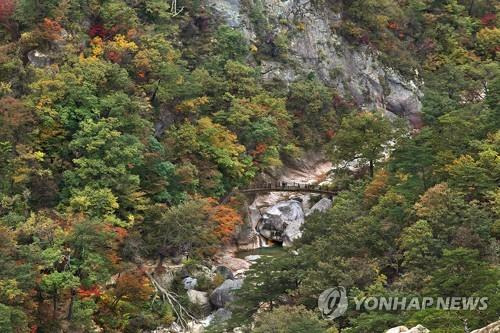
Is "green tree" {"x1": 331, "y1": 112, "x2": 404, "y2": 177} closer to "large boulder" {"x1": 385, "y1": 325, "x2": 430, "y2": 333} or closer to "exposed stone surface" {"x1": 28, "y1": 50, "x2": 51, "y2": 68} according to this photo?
"exposed stone surface" {"x1": 28, "y1": 50, "x2": 51, "y2": 68}

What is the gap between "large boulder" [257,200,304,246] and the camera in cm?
4131

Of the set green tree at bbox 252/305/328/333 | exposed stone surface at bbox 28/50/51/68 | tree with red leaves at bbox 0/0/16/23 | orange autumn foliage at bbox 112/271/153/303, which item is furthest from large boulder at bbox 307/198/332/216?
green tree at bbox 252/305/328/333

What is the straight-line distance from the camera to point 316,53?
183ft

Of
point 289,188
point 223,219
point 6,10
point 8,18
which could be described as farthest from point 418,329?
point 6,10

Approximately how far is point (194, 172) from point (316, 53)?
19.6m

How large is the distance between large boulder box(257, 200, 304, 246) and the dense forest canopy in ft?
6.46

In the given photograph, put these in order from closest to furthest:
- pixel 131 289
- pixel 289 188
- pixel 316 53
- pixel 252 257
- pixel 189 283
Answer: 1. pixel 131 289
2. pixel 189 283
3. pixel 252 257
4. pixel 289 188
5. pixel 316 53

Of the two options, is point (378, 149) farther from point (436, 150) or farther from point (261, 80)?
point (261, 80)

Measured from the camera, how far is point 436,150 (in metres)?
33.2

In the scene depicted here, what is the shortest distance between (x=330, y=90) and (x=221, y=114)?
12398mm

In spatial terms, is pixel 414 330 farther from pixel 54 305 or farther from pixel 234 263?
pixel 234 263

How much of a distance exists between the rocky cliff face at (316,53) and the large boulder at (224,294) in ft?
72.1

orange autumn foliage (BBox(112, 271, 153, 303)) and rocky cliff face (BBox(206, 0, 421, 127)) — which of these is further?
rocky cliff face (BBox(206, 0, 421, 127))

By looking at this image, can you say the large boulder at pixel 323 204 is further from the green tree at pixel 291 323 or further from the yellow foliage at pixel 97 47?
the green tree at pixel 291 323
